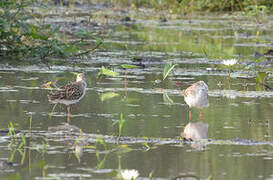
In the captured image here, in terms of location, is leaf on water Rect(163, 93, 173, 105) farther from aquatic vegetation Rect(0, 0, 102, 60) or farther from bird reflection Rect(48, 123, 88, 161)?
aquatic vegetation Rect(0, 0, 102, 60)

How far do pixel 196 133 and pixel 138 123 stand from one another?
2.49ft

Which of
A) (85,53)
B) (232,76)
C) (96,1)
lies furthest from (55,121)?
(96,1)

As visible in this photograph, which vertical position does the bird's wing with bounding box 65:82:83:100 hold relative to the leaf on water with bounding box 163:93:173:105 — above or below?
above

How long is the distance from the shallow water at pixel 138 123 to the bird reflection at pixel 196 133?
46 mm

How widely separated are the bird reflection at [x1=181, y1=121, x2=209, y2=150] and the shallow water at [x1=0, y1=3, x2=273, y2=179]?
0.05 meters

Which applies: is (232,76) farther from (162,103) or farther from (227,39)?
(227,39)

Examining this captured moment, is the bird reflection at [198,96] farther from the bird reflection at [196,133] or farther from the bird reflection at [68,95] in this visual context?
the bird reflection at [68,95]

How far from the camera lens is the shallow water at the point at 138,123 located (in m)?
5.59

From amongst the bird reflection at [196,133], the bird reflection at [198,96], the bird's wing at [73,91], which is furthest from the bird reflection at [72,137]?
the bird reflection at [198,96]

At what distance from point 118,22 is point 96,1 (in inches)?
391

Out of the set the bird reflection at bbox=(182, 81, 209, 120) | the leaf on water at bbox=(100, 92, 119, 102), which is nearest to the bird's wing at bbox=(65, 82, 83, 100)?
the leaf on water at bbox=(100, 92, 119, 102)

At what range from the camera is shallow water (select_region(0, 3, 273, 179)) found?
18.3 feet

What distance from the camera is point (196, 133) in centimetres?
704

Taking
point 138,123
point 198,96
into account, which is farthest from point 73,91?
point 198,96
